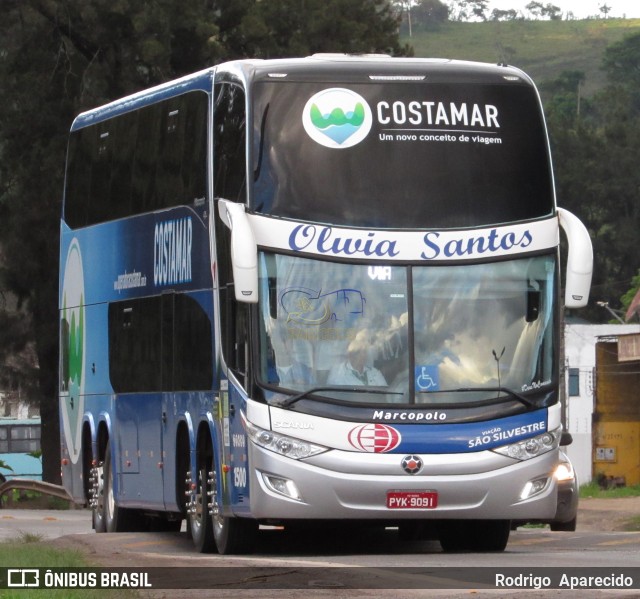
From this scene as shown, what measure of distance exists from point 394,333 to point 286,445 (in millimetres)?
1309

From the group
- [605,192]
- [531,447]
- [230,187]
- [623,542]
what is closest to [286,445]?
[531,447]

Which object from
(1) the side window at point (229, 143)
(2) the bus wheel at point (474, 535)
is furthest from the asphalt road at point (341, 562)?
(1) the side window at point (229, 143)

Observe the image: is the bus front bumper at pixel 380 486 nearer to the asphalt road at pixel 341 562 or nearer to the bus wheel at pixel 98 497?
the asphalt road at pixel 341 562

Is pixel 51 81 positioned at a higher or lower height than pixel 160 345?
higher

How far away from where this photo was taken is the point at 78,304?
22578mm

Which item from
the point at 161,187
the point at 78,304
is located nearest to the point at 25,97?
the point at 78,304

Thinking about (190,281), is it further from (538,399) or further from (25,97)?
(25,97)

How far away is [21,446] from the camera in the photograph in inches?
2438

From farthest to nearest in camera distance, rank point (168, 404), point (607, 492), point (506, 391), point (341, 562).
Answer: point (607, 492)
point (168, 404)
point (506, 391)
point (341, 562)

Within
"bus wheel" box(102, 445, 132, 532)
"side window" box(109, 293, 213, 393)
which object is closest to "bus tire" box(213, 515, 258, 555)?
"side window" box(109, 293, 213, 393)

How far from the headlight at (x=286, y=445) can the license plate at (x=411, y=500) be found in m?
0.69

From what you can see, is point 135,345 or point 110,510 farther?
point 110,510

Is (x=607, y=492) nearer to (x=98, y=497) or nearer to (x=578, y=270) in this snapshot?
(x=98, y=497)

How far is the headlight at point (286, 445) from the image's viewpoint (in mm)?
15492
